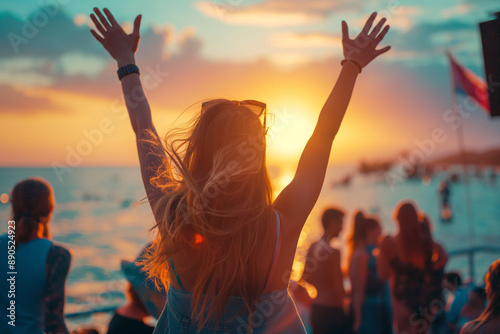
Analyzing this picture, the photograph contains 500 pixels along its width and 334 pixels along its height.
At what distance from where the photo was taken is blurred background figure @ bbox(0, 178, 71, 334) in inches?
84.2

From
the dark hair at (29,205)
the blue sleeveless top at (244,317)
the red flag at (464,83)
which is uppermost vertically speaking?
the red flag at (464,83)

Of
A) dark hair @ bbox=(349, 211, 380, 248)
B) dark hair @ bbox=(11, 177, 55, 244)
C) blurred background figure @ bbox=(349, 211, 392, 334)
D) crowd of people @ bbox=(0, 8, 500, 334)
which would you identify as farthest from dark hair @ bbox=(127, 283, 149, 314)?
dark hair @ bbox=(349, 211, 380, 248)

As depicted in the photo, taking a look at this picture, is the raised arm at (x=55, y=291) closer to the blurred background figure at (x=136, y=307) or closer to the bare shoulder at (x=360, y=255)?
the blurred background figure at (x=136, y=307)

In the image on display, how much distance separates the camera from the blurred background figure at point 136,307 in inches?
99.7

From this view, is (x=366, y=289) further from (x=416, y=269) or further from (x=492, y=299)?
(x=492, y=299)

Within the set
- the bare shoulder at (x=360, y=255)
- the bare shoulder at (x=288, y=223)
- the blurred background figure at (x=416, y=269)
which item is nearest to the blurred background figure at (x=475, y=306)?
the blurred background figure at (x=416, y=269)

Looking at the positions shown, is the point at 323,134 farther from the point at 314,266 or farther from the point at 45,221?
the point at 314,266

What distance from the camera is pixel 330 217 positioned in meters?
4.46

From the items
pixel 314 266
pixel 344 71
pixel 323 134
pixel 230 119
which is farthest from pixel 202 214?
pixel 314 266

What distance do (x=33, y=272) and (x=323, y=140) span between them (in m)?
1.82

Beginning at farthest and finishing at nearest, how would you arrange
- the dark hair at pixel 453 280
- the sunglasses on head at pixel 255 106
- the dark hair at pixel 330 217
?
the dark hair at pixel 453 280, the dark hair at pixel 330 217, the sunglasses on head at pixel 255 106

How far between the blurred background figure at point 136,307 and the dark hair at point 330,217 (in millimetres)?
2391

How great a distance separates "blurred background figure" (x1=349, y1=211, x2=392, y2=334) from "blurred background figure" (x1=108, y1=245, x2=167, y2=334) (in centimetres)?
249

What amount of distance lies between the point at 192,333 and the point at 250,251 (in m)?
0.34
